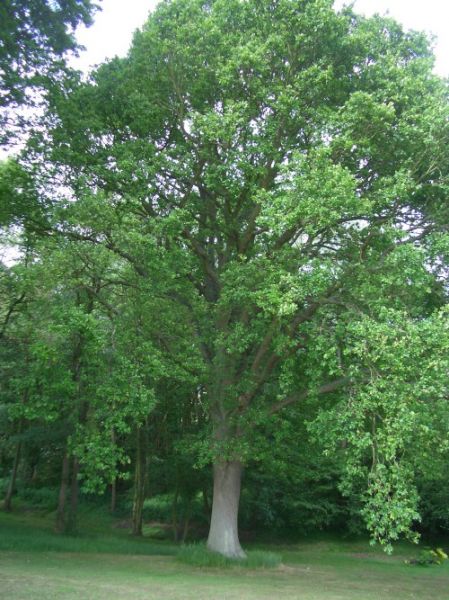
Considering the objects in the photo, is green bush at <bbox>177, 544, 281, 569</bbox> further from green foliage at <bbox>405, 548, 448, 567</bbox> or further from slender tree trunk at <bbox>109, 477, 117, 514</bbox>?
slender tree trunk at <bbox>109, 477, 117, 514</bbox>

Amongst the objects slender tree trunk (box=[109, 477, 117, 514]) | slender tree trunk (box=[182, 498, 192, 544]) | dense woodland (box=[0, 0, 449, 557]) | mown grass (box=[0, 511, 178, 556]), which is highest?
dense woodland (box=[0, 0, 449, 557])

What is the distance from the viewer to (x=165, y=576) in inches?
531

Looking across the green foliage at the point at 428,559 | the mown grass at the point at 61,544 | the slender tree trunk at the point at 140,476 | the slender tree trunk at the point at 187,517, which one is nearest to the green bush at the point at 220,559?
the mown grass at the point at 61,544

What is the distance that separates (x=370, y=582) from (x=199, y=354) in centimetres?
784

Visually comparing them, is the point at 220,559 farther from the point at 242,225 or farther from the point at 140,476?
the point at 140,476

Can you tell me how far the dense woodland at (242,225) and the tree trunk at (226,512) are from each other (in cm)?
6

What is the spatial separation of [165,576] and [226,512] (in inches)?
148

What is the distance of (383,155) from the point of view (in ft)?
49.7

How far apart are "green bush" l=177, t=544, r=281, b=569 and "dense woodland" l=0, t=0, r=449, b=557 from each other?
51cm

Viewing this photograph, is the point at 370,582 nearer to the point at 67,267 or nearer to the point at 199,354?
the point at 199,354

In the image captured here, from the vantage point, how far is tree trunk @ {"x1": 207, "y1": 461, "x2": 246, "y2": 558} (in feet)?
54.2

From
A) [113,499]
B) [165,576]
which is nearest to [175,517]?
[113,499]

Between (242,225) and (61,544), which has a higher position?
(242,225)

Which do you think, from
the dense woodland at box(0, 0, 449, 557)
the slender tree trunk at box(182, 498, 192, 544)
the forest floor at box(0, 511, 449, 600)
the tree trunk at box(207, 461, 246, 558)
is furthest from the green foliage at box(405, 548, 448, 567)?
the slender tree trunk at box(182, 498, 192, 544)
